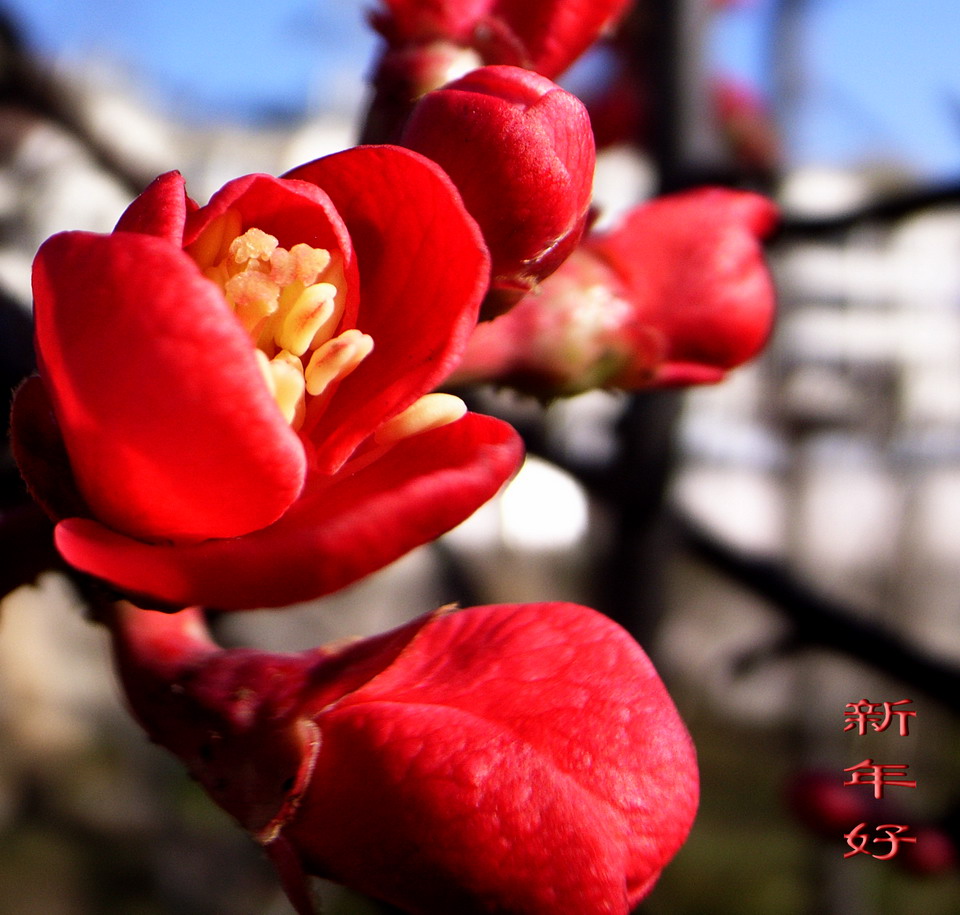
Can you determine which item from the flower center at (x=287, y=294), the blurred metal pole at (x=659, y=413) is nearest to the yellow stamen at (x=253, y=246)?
the flower center at (x=287, y=294)

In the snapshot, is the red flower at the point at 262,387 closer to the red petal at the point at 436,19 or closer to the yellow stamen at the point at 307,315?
the yellow stamen at the point at 307,315

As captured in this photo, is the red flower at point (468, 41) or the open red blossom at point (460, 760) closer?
the open red blossom at point (460, 760)

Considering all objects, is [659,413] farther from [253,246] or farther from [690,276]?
[253,246]

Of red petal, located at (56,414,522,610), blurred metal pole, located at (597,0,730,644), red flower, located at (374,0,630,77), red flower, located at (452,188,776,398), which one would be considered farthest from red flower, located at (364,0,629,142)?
blurred metal pole, located at (597,0,730,644)

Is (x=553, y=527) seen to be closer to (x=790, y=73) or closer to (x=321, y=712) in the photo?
(x=790, y=73)

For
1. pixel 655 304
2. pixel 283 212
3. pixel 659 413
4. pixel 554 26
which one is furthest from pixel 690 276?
pixel 659 413

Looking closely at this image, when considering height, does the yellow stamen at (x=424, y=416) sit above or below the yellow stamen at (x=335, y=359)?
below

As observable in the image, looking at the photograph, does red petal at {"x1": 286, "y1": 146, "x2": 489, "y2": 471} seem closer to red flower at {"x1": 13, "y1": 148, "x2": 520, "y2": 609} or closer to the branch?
red flower at {"x1": 13, "y1": 148, "x2": 520, "y2": 609}
